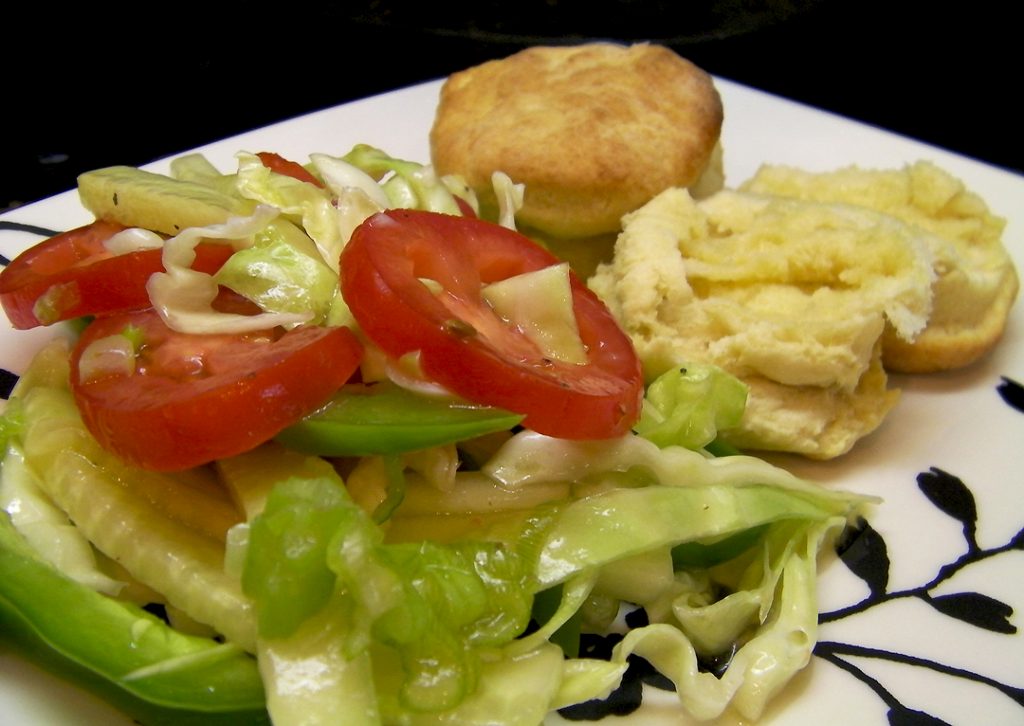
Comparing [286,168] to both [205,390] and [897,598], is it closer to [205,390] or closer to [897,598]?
[205,390]

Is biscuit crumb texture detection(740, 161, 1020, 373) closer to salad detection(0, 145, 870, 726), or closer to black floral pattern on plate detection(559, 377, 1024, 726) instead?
black floral pattern on plate detection(559, 377, 1024, 726)

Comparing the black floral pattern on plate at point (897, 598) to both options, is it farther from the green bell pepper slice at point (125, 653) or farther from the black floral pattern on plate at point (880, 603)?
the green bell pepper slice at point (125, 653)

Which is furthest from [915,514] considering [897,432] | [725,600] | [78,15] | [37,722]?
[78,15]

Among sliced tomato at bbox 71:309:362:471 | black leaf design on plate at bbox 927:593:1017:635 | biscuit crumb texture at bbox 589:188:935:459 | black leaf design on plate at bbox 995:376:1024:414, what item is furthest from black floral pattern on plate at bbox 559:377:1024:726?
sliced tomato at bbox 71:309:362:471

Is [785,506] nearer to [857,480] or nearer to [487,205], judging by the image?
[857,480]

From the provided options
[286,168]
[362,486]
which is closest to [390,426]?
[362,486]

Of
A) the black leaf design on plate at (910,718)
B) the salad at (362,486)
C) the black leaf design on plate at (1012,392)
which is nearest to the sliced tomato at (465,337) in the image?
the salad at (362,486)
